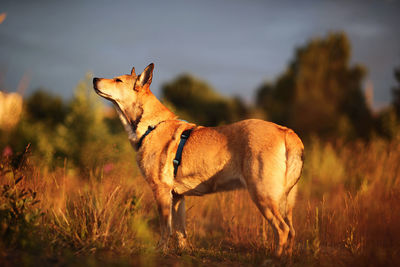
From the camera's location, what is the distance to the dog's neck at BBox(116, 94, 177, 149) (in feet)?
14.3

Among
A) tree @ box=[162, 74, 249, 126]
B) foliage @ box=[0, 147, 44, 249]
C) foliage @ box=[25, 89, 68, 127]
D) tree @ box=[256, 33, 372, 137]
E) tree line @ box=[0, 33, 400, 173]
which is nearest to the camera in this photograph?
foliage @ box=[0, 147, 44, 249]

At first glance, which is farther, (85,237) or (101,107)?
(101,107)

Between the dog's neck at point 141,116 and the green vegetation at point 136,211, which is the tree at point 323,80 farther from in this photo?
the dog's neck at point 141,116

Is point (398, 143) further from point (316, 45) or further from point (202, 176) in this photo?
point (316, 45)

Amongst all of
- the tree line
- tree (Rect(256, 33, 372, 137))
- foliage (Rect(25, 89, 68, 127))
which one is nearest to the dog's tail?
the tree line

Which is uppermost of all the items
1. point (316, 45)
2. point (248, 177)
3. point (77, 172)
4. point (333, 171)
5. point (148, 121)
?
point (316, 45)

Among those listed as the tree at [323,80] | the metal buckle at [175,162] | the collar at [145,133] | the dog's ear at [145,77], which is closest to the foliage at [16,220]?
the collar at [145,133]

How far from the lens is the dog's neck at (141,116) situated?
4371mm

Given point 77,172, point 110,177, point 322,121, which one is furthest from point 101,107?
point 322,121

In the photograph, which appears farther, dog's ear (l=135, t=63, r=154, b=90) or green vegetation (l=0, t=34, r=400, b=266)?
dog's ear (l=135, t=63, r=154, b=90)

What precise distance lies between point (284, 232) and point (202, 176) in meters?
1.28

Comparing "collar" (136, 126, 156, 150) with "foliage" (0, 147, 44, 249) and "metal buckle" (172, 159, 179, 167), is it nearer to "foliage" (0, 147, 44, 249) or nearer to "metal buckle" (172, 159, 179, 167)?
"metal buckle" (172, 159, 179, 167)

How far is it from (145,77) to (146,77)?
0.05 ft

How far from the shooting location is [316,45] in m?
34.0
